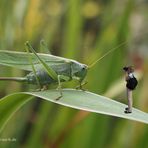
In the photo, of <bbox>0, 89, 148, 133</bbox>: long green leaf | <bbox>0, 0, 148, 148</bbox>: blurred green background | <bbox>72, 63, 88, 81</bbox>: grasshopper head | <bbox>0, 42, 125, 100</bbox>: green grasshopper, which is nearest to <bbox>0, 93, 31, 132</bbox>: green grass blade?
<bbox>0, 89, 148, 133</bbox>: long green leaf

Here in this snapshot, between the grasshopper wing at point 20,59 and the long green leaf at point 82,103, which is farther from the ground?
the grasshopper wing at point 20,59

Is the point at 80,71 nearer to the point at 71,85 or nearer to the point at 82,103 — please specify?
the point at 82,103

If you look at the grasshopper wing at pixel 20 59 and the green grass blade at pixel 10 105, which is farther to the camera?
the grasshopper wing at pixel 20 59

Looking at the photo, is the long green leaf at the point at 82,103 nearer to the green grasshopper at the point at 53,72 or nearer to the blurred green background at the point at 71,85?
the green grasshopper at the point at 53,72

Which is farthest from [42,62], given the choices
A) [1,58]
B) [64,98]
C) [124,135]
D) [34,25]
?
[34,25]

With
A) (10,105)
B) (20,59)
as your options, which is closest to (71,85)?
(20,59)

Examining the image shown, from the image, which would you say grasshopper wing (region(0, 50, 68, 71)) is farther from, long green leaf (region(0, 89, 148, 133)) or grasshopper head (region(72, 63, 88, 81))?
long green leaf (region(0, 89, 148, 133))

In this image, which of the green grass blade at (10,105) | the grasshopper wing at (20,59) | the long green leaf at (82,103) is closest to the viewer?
the long green leaf at (82,103)

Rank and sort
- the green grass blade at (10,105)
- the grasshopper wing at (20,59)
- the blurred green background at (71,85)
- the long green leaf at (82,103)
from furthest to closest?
the blurred green background at (71,85), the grasshopper wing at (20,59), the green grass blade at (10,105), the long green leaf at (82,103)

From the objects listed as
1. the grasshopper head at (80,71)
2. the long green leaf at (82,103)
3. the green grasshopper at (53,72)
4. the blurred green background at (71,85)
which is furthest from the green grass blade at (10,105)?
the blurred green background at (71,85)

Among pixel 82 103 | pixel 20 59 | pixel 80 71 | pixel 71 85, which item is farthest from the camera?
pixel 71 85
